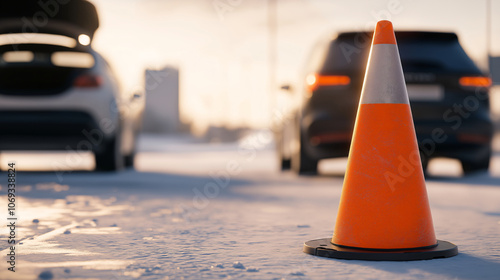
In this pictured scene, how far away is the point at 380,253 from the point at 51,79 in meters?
6.55

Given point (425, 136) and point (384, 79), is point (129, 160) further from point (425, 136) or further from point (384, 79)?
point (384, 79)

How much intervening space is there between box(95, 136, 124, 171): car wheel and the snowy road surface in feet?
2.96

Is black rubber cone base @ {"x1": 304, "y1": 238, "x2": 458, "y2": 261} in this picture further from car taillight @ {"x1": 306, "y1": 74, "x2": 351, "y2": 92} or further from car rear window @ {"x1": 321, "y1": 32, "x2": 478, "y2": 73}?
car rear window @ {"x1": 321, "y1": 32, "x2": 478, "y2": 73}

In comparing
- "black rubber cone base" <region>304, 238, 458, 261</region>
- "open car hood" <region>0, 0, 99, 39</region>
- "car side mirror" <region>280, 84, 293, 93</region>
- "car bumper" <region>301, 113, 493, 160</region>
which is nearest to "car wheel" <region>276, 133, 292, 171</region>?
"car side mirror" <region>280, 84, 293, 93</region>

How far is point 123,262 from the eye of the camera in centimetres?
393

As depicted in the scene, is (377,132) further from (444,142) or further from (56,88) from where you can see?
(56,88)

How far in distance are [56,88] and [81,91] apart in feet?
0.99

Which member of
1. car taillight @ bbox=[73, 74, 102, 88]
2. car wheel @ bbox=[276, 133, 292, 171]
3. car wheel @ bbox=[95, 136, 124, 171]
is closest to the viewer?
car taillight @ bbox=[73, 74, 102, 88]

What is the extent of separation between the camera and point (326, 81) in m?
9.25

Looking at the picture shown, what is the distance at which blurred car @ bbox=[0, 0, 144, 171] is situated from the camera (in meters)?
9.42

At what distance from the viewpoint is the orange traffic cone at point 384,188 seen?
4125mm

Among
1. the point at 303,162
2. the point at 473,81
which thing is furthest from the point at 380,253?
the point at 303,162

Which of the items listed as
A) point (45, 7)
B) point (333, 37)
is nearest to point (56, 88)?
point (45, 7)

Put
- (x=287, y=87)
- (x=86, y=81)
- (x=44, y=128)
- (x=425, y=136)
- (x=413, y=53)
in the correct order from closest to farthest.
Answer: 1. (x=425, y=136)
2. (x=413, y=53)
3. (x=44, y=128)
4. (x=86, y=81)
5. (x=287, y=87)
